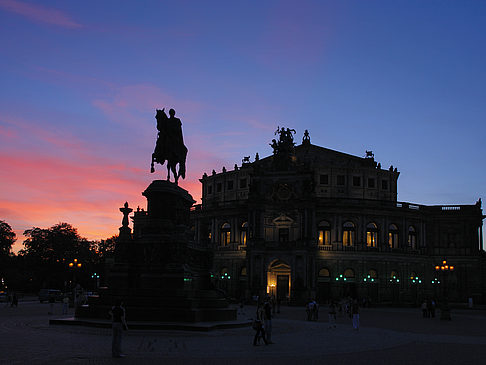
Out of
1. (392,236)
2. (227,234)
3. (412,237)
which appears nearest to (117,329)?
(227,234)

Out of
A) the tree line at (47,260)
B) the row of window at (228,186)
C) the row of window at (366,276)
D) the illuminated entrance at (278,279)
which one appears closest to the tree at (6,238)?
the tree line at (47,260)

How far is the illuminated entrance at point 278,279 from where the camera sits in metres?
82.1

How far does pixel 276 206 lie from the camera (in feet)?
275

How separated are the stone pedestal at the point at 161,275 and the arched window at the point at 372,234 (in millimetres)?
55104

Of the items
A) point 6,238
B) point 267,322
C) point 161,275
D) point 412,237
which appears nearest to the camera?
point 267,322

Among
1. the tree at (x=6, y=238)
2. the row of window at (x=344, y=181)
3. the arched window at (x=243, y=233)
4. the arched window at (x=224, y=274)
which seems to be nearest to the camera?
the arched window at (x=224, y=274)

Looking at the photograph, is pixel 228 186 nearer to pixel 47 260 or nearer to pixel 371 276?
pixel 371 276

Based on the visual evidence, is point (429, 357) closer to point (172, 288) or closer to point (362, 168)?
point (172, 288)

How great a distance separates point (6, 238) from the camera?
369 feet

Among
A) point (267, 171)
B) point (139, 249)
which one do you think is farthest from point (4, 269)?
point (139, 249)

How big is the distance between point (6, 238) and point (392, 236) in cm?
7650

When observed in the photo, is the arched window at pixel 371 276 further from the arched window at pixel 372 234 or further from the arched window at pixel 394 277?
the arched window at pixel 372 234

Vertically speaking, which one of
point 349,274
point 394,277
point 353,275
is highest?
point 349,274

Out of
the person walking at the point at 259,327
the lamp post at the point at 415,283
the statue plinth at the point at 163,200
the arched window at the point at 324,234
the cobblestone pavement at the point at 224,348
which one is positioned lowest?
the cobblestone pavement at the point at 224,348
